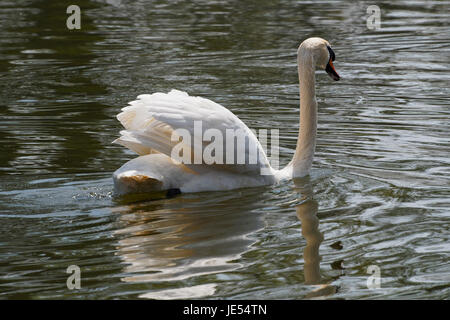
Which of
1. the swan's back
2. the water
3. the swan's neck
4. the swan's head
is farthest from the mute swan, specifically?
the swan's head

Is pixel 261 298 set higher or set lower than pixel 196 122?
lower

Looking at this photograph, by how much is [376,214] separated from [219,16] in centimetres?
1293

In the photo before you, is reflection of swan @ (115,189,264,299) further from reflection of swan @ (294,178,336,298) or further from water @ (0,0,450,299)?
reflection of swan @ (294,178,336,298)

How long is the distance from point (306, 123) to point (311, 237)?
1.76 m

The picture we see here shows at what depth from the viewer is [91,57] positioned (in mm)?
14797

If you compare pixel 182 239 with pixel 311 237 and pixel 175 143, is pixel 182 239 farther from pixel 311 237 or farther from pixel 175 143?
pixel 175 143

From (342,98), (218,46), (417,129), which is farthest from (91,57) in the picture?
(417,129)

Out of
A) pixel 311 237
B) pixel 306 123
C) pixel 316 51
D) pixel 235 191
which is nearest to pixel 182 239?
pixel 311 237

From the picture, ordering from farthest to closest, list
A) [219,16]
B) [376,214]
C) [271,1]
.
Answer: [271,1], [219,16], [376,214]

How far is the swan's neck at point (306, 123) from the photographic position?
789cm

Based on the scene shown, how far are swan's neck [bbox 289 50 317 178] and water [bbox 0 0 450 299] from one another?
136 millimetres

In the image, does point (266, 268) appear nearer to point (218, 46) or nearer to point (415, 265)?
point (415, 265)

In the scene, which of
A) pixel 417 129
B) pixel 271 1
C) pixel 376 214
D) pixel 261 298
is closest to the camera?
pixel 261 298

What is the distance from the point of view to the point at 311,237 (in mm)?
6414
